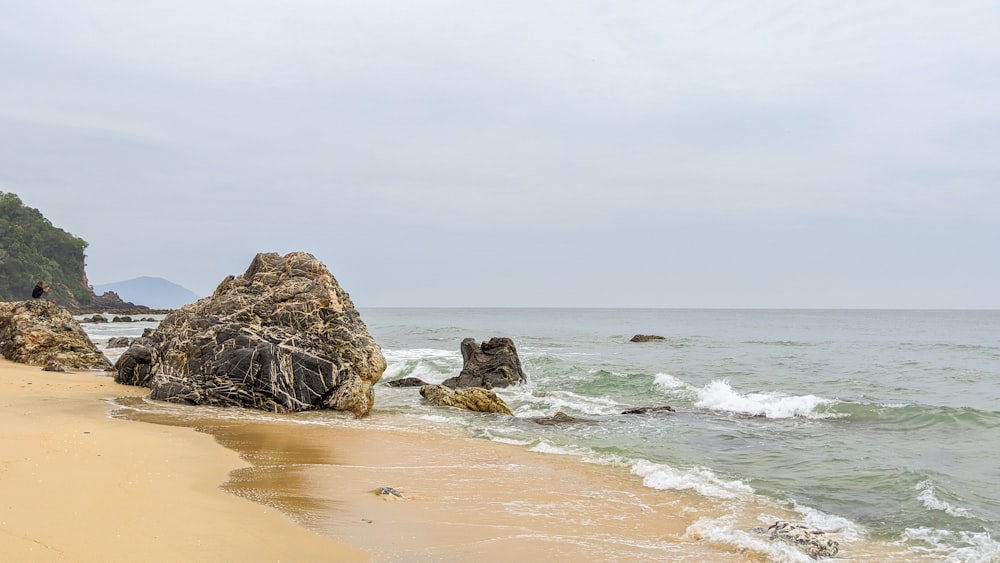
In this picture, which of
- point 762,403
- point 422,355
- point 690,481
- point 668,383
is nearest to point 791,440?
point 762,403

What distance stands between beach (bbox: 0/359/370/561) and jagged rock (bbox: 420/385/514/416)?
6526mm

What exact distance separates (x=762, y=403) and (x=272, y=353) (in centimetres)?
1162

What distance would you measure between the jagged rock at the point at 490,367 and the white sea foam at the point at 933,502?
1201 cm

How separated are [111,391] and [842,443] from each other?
47.2 feet

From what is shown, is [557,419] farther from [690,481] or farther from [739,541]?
[739,541]

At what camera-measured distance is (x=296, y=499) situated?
698 cm

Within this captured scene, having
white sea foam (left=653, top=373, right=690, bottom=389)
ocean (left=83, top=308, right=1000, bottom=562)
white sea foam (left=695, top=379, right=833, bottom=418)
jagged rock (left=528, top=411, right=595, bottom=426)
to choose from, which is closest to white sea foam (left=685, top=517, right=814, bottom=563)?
ocean (left=83, top=308, right=1000, bottom=562)

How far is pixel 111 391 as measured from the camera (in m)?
14.2

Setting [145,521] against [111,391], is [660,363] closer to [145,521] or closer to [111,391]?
[111,391]

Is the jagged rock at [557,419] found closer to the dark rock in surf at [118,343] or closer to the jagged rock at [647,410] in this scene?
the jagged rock at [647,410]

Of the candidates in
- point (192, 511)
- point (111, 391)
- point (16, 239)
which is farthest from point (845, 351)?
point (16, 239)

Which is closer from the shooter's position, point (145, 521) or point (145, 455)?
point (145, 521)

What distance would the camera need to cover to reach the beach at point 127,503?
4820 mm

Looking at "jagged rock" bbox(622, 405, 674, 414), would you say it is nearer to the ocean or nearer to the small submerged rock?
the ocean
